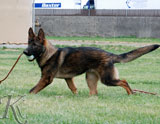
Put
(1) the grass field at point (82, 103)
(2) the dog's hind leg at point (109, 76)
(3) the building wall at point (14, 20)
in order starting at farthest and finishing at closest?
1. (3) the building wall at point (14, 20)
2. (2) the dog's hind leg at point (109, 76)
3. (1) the grass field at point (82, 103)

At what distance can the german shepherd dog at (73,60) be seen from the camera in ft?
28.3

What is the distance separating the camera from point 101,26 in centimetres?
3212

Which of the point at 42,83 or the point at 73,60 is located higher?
the point at 73,60

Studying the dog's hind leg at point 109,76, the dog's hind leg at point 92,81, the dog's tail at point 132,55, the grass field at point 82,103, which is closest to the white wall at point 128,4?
the grass field at point 82,103

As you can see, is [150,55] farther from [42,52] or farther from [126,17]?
[126,17]

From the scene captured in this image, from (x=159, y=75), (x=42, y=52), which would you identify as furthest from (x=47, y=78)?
(x=159, y=75)

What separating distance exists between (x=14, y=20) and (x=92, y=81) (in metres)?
12.3

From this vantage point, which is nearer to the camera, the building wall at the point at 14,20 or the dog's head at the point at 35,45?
the dog's head at the point at 35,45

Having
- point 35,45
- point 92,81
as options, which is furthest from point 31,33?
point 92,81

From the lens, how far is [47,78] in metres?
8.74

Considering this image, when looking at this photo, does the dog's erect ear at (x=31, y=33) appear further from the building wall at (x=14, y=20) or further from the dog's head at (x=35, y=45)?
the building wall at (x=14, y=20)

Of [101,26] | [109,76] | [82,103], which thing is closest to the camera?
[82,103]

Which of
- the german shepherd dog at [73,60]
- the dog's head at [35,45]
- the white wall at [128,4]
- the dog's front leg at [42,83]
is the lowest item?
the dog's front leg at [42,83]

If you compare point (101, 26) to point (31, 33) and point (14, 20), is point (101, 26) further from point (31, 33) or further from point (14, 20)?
point (31, 33)
